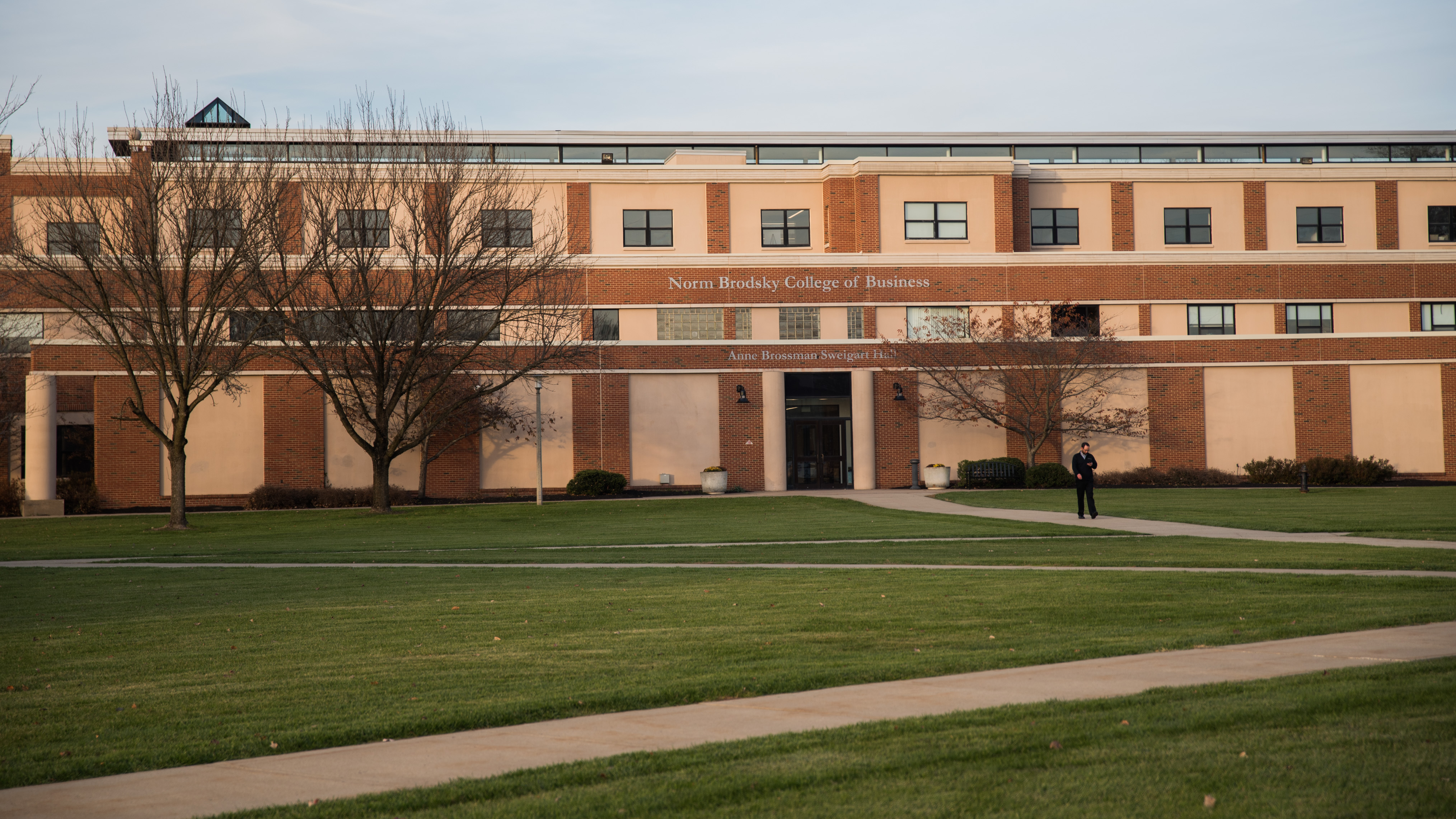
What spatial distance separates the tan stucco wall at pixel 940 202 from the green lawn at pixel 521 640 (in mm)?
29832

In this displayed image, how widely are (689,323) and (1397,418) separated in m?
26.8

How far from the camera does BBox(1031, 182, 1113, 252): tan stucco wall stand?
4625 centimetres

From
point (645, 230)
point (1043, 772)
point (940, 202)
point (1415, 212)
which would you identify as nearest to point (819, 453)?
point (940, 202)

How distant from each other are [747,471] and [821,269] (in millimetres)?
8078

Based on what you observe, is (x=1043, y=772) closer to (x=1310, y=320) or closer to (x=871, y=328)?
(x=871, y=328)

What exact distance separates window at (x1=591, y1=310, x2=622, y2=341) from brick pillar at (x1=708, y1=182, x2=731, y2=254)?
16.0ft

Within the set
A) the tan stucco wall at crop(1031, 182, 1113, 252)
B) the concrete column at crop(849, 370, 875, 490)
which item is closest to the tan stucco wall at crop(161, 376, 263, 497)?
the concrete column at crop(849, 370, 875, 490)

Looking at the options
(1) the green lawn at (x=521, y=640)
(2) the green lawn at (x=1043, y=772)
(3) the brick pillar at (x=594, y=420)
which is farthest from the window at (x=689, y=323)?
(2) the green lawn at (x=1043, y=772)

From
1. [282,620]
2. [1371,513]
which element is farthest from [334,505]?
[1371,513]

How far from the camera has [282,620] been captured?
39.6ft

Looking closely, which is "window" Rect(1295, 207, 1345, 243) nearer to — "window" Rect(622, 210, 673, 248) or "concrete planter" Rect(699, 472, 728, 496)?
"window" Rect(622, 210, 673, 248)

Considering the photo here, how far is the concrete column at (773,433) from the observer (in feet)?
137

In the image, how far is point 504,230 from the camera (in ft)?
113

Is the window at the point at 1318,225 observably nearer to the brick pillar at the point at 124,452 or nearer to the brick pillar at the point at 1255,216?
the brick pillar at the point at 1255,216
